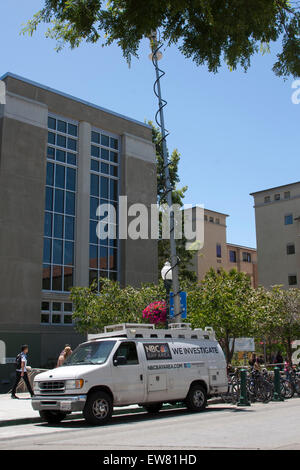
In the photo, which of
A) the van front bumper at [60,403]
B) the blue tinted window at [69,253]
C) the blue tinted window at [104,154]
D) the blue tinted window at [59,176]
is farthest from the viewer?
the blue tinted window at [104,154]

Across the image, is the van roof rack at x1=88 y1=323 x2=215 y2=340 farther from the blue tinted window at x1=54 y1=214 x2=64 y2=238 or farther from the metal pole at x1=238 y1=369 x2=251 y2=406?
the blue tinted window at x1=54 y1=214 x2=64 y2=238

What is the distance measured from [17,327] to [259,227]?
34903mm

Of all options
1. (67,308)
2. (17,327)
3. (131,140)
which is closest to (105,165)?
(131,140)

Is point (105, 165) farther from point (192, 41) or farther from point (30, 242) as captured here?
point (192, 41)

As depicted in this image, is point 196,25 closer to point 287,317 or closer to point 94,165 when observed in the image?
point 94,165

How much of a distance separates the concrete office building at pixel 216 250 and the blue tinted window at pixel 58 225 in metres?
30.0

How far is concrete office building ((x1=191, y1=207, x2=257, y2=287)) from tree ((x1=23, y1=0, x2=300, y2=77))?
5305cm

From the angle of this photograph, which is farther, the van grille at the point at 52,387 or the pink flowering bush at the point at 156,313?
the pink flowering bush at the point at 156,313

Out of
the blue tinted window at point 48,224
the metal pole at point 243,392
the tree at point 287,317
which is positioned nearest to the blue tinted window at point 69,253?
the blue tinted window at point 48,224

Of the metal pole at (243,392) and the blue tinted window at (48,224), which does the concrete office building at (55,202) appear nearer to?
the blue tinted window at (48,224)

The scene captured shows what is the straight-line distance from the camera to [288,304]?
3328 cm

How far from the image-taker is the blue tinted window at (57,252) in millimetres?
29984

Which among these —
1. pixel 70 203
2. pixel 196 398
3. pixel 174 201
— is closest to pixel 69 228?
pixel 70 203

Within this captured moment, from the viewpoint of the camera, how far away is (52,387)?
11797mm
